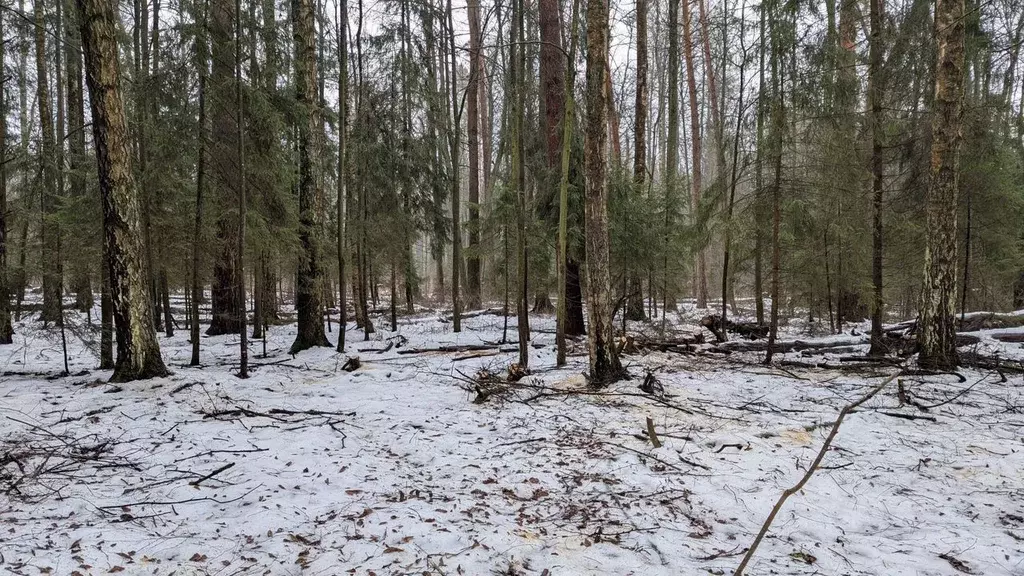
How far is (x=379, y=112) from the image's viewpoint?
45.3ft

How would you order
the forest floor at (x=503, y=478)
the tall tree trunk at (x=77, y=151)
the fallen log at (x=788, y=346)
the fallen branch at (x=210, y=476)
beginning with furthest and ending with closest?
1. the fallen log at (x=788, y=346)
2. the tall tree trunk at (x=77, y=151)
3. the fallen branch at (x=210, y=476)
4. the forest floor at (x=503, y=478)

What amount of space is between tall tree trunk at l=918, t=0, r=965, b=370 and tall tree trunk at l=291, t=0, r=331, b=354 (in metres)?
10.2

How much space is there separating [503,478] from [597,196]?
4.12 metres

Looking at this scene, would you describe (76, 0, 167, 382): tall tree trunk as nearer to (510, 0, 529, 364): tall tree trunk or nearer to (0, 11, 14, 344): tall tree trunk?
(0, 11, 14, 344): tall tree trunk

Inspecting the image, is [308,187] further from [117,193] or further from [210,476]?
[210,476]

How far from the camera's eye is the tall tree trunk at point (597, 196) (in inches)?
258

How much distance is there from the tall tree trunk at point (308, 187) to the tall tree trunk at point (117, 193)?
3.18 metres

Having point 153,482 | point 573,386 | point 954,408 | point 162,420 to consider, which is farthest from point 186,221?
point 954,408

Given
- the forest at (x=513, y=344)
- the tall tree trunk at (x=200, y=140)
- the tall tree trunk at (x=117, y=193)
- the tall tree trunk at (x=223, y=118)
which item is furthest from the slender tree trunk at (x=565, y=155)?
the tall tree trunk at (x=117, y=193)

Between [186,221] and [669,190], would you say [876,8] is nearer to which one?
[669,190]

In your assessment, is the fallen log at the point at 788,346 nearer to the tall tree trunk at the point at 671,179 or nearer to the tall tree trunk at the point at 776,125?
the tall tree trunk at the point at 776,125

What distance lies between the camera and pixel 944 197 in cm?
688

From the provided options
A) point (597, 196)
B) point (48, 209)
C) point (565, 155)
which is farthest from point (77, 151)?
point (597, 196)

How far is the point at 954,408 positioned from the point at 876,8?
666 cm
